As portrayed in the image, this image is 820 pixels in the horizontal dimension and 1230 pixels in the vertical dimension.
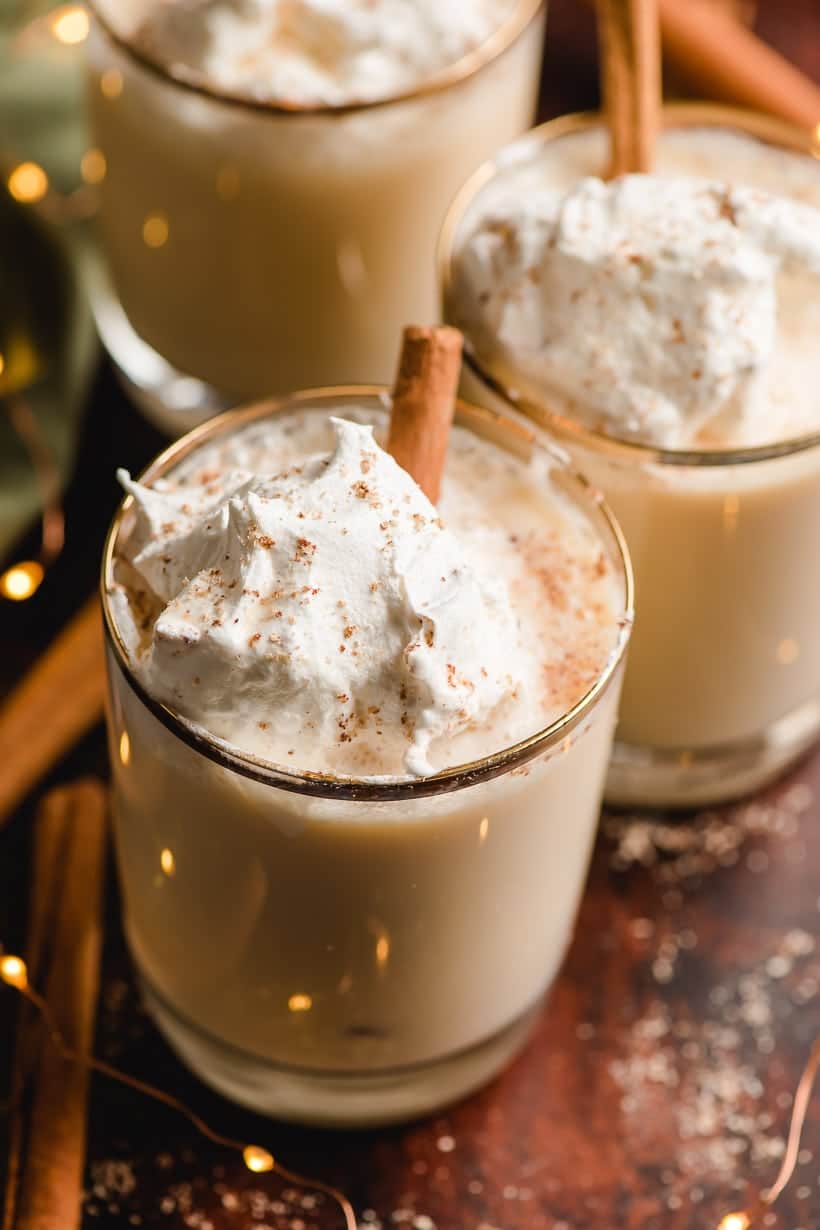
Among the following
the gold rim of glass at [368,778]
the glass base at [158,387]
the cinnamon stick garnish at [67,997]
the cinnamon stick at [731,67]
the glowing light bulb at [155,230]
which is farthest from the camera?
the cinnamon stick at [731,67]

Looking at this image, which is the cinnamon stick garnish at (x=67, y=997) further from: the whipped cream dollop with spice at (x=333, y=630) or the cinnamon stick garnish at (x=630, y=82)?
the cinnamon stick garnish at (x=630, y=82)

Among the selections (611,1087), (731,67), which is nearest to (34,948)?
(611,1087)

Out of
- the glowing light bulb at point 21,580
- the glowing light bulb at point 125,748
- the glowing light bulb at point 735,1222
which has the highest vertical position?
the glowing light bulb at point 125,748

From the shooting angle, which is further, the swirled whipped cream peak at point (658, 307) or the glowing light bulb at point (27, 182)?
the glowing light bulb at point (27, 182)

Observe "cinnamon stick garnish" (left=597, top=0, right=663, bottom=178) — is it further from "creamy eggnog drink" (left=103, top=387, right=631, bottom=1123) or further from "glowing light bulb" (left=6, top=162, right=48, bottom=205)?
"glowing light bulb" (left=6, top=162, right=48, bottom=205)

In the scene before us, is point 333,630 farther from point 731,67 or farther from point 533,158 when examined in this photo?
point 731,67

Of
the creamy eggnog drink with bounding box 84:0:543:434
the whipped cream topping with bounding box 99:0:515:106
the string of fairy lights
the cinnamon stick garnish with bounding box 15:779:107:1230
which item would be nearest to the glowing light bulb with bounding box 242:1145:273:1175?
the string of fairy lights

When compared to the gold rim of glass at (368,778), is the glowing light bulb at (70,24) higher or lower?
higher

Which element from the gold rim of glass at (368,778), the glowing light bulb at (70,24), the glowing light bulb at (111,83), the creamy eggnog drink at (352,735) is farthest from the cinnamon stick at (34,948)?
the glowing light bulb at (70,24)
